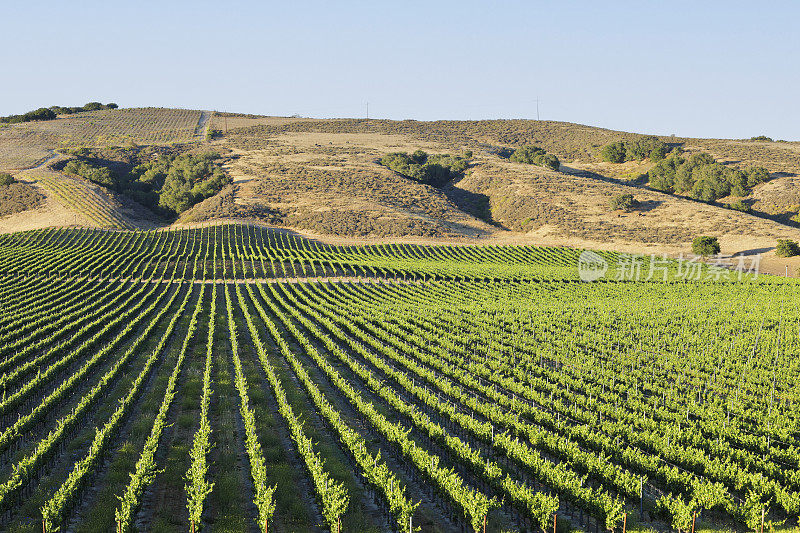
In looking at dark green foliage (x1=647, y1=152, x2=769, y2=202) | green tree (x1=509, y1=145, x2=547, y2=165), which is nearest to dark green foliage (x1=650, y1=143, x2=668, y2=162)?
dark green foliage (x1=647, y1=152, x2=769, y2=202)

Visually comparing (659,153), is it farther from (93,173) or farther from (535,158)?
(93,173)

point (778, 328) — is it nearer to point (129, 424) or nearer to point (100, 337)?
point (129, 424)

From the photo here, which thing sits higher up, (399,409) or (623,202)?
(623,202)

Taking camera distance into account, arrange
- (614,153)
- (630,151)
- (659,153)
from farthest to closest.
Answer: (630,151)
(614,153)
(659,153)

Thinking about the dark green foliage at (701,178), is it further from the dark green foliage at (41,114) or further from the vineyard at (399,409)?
the dark green foliage at (41,114)

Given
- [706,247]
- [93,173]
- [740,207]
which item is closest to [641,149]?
[740,207]

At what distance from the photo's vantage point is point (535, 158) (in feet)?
474

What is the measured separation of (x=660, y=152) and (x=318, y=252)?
93416 mm

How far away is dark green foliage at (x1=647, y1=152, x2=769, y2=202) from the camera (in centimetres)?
11350

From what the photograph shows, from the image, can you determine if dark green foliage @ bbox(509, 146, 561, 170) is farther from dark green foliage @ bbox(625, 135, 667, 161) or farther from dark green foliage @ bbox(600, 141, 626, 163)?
dark green foliage @ bbox(625, 135, 667, 161)

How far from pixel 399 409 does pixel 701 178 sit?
112825 mm

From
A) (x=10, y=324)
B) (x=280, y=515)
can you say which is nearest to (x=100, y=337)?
(x=10, y=324)

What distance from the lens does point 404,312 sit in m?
46.1

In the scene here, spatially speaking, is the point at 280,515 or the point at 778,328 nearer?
the point at 280,515
